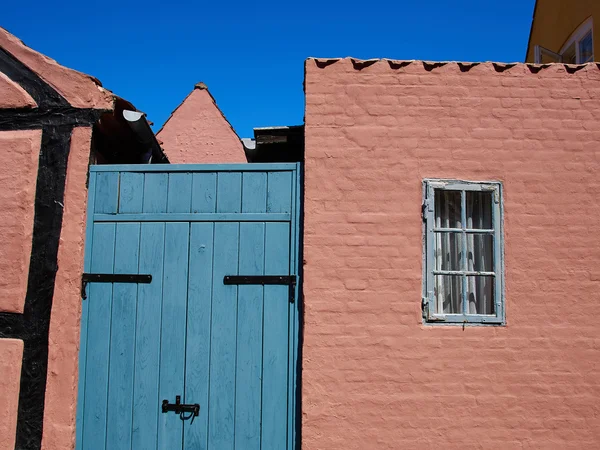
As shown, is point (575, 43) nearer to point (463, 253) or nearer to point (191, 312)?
point (463, 253)

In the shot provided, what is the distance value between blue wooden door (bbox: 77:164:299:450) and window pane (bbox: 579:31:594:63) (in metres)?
5.53

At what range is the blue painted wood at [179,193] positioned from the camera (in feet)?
14.7

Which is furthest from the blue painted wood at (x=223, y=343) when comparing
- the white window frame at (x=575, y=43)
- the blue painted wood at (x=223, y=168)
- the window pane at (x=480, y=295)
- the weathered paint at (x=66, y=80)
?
the white window frame at (x=575, y=43)

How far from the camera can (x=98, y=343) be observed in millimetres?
4371

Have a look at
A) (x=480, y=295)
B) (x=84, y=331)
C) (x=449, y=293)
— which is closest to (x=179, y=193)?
(x=84, y=331)

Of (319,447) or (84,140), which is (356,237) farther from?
(84,140)

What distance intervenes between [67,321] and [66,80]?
6.47 ft

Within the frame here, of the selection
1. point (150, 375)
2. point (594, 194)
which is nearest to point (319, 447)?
point (150, 375)

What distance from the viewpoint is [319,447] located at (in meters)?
4.14

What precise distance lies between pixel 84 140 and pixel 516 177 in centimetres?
354

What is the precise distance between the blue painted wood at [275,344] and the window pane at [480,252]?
1.46 m

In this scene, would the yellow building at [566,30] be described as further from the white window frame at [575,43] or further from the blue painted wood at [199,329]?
the blue painted wood at [199,329]

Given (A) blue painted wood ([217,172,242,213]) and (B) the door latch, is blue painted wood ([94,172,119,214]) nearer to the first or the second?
(A) blue painted wood ([217,172,242,213])

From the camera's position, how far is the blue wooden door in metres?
4.29
